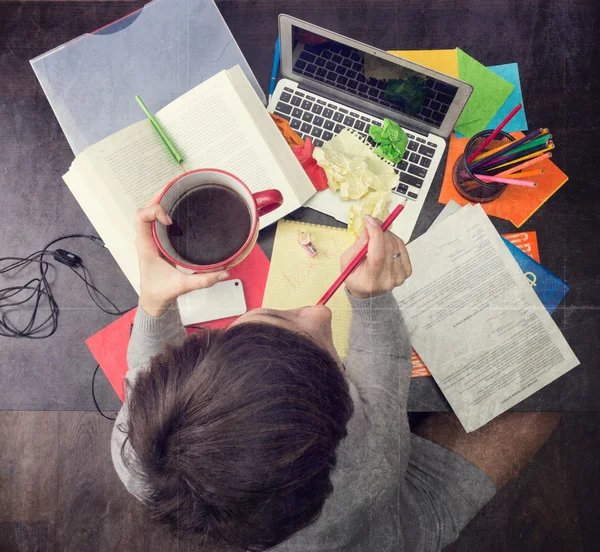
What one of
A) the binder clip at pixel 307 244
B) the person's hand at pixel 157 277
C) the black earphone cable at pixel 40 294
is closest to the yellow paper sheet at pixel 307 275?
the binder clip at pixel 307 244

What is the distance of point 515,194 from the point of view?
65cm

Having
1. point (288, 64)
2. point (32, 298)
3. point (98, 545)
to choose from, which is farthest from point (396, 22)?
point (98, 545)

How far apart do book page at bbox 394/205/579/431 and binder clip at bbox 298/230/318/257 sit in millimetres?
141

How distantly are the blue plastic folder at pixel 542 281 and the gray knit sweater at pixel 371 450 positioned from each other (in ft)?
0.69

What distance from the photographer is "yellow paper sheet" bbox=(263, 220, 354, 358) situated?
638 millimetres

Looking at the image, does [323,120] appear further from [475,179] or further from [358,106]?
[475,179]

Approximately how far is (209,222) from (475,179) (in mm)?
367

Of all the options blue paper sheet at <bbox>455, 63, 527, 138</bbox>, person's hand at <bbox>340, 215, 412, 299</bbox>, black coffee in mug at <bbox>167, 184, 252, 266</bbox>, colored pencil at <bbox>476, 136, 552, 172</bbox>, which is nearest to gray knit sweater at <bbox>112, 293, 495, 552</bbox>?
person's hand at <bbox>340, 215, 412, 299</bbox>

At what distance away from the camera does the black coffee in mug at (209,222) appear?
0.51m

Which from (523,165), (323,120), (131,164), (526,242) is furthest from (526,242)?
(131,164)

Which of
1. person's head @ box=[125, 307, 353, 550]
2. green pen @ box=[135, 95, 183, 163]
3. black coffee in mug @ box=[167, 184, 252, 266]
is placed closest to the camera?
person's head @ box=[125, 307, 353, 550]

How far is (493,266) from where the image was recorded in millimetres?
646

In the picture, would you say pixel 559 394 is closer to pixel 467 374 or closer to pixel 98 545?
pixel 467 374

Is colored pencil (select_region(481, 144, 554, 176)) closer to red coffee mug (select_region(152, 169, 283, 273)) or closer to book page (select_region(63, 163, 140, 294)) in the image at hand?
red coffee mug (select_region(152, 169, 283, 273))
